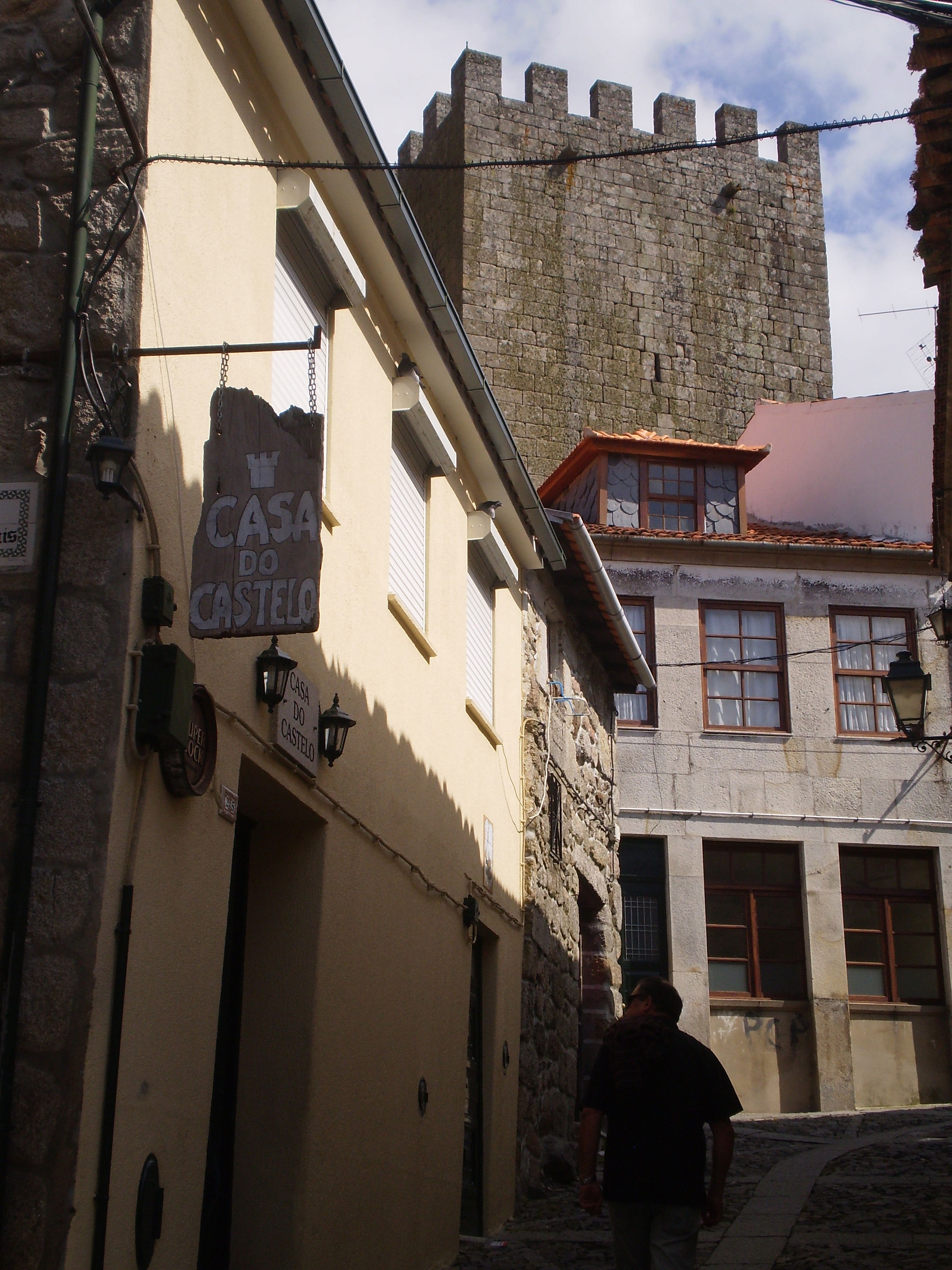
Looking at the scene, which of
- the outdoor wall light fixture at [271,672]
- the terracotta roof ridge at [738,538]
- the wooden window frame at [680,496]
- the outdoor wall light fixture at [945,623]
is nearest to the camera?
the outdoor wall light fixture at [271,672]

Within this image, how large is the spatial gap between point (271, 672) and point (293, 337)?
5.88 ft

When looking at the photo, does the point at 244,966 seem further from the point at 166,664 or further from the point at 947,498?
the point at 947,498

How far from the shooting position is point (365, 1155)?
6.63m

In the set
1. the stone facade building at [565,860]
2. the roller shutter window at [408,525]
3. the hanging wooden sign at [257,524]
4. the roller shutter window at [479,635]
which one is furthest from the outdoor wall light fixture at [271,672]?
the stone facade building at [565,860]

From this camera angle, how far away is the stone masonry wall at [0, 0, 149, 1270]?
407 cm

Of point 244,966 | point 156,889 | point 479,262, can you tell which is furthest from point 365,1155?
point 479,262

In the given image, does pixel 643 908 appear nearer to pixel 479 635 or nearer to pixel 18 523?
pixel 479 635

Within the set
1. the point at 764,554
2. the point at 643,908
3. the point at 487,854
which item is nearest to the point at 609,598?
the point at 487,854

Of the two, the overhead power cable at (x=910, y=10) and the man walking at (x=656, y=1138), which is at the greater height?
the overhead power cable at (x=910, y=10)

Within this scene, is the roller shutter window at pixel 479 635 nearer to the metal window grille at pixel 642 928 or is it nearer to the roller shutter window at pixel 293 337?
the roller shutter window at pixel 293 337

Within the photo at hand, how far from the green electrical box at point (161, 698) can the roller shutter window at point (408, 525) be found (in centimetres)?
325

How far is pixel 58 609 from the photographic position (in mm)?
4570

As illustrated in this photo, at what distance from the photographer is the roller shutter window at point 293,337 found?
6.32m

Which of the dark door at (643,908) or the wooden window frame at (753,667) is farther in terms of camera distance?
the wooden window frame at (753,667)
